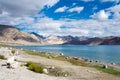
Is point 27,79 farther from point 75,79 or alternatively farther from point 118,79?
point 118,79

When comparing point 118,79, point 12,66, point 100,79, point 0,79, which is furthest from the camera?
point 118,79

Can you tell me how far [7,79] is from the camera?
18.6 metres

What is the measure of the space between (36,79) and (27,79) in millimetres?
1118

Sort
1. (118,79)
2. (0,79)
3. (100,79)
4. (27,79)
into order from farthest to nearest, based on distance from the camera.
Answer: (118,79) < (100,79) < (27,79) < (0,79)

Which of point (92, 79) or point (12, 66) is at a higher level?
point (12, 66)

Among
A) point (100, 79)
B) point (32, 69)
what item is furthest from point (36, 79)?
point (100, 79)

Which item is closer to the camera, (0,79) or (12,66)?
(0,79)

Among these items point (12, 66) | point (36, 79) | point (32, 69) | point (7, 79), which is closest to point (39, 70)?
point (32, 69)

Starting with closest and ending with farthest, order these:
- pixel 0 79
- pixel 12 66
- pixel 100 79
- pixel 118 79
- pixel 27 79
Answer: pixel 0 79, pixel 27 79, pixel 12 66, pixel 100 79, pixel 118 79

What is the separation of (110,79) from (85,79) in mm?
3823

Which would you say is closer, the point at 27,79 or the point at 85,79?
the point at 27,79

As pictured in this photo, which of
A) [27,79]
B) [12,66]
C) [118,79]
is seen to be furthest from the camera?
[118,79]

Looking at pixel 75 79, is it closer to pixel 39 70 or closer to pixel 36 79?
pixel 39 70

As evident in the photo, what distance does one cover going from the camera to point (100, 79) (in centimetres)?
2745
